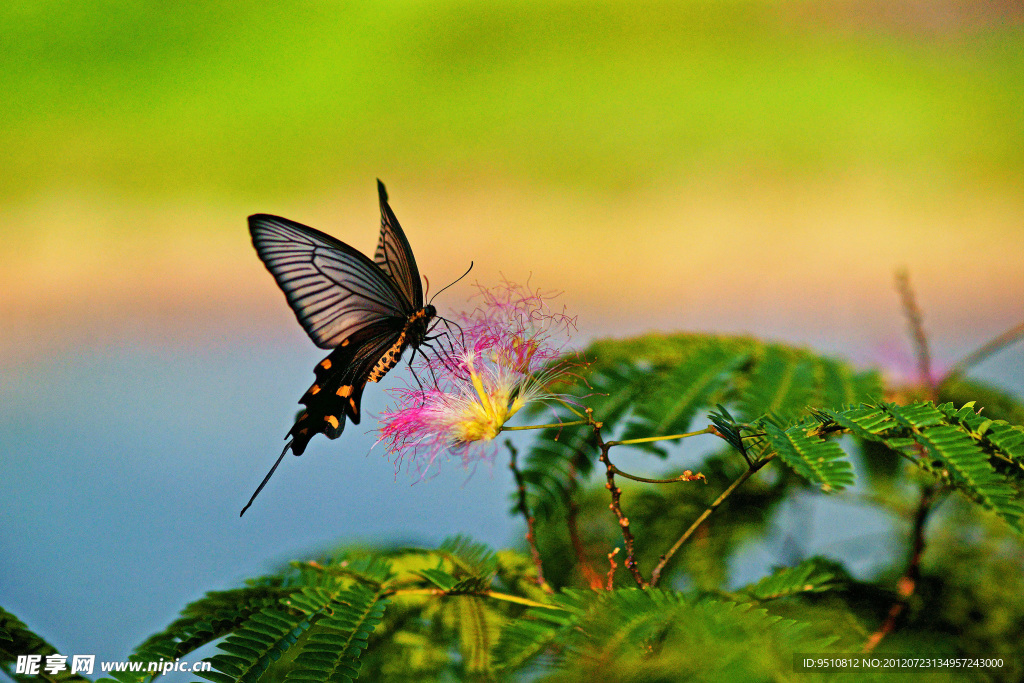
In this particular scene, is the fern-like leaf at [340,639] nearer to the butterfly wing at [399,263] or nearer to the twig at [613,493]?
the twig at [613,493]

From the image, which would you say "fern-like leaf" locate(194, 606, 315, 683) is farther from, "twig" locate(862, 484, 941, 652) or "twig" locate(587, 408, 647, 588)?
"twig" locate(862, 484, 941, 652)

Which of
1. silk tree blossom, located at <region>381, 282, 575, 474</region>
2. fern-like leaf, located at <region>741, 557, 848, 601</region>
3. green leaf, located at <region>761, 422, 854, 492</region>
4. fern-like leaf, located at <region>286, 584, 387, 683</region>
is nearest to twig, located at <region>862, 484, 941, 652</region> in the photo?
fern-like leaf, located at <region>741, 557, 848, 601</region>

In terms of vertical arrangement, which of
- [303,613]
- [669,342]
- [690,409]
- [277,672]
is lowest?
[277,672]

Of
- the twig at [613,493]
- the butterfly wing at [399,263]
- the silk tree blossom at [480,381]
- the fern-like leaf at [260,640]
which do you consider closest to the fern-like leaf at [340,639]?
the fern-like leaf at [260,640]

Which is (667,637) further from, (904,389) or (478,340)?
(904,389)

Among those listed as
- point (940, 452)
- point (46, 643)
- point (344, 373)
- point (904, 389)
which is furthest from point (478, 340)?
point (904, 389)

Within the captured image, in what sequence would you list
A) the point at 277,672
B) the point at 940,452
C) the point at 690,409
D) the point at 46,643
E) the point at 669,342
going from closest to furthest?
the point at 940,452 < the point at 46,643 < the point at 277,672 < the point at 690,409 < the point at 669,342
